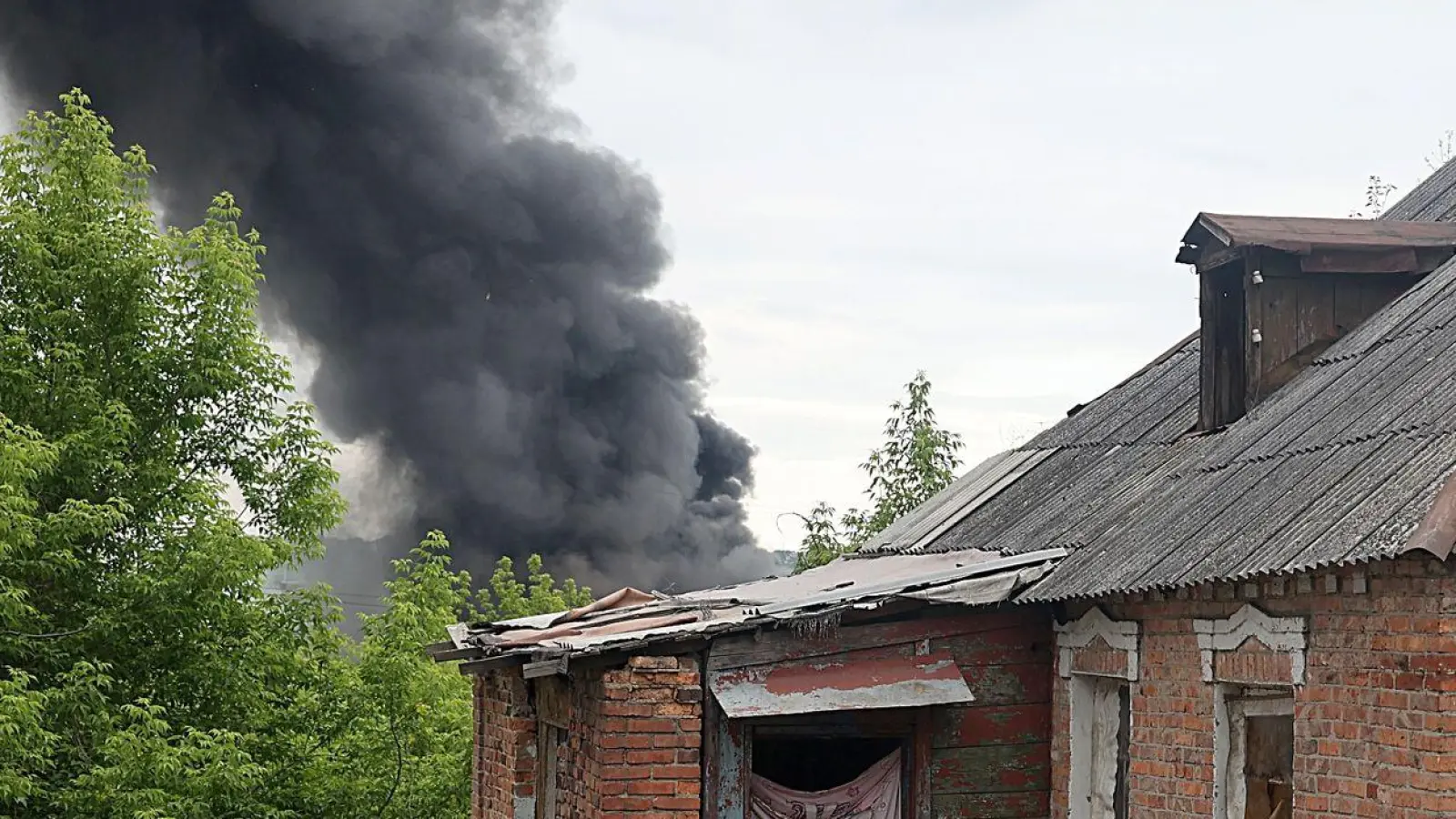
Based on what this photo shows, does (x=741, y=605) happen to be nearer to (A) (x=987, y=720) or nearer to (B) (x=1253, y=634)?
(A) (x=987, y=720)

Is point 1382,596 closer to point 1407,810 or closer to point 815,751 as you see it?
point 1407,810

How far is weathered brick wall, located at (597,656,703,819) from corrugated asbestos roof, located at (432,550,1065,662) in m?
0.20

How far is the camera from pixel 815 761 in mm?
10336

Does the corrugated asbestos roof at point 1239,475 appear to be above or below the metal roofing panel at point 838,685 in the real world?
above

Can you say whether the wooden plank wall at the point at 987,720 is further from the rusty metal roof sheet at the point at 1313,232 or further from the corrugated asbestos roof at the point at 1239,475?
the rusty metal roof sheet at the point at 1313,232

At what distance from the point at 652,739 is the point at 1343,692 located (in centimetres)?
358

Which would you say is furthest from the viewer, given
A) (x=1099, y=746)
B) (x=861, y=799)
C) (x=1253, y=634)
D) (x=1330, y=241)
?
(x=1330, y=241)

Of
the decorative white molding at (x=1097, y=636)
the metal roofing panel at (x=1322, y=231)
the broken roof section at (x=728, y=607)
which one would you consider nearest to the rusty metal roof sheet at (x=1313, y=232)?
the metal roofing panel at (x=1322, y=231)

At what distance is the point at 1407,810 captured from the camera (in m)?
6.36

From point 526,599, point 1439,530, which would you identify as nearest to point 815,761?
point 1439,530

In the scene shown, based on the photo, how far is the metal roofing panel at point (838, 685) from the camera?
8.67m

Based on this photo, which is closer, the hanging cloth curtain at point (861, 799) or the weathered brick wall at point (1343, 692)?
the weathered brick wall at point (1343, 692)

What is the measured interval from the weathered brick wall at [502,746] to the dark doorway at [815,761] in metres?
1.58

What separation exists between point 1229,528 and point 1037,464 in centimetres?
450
